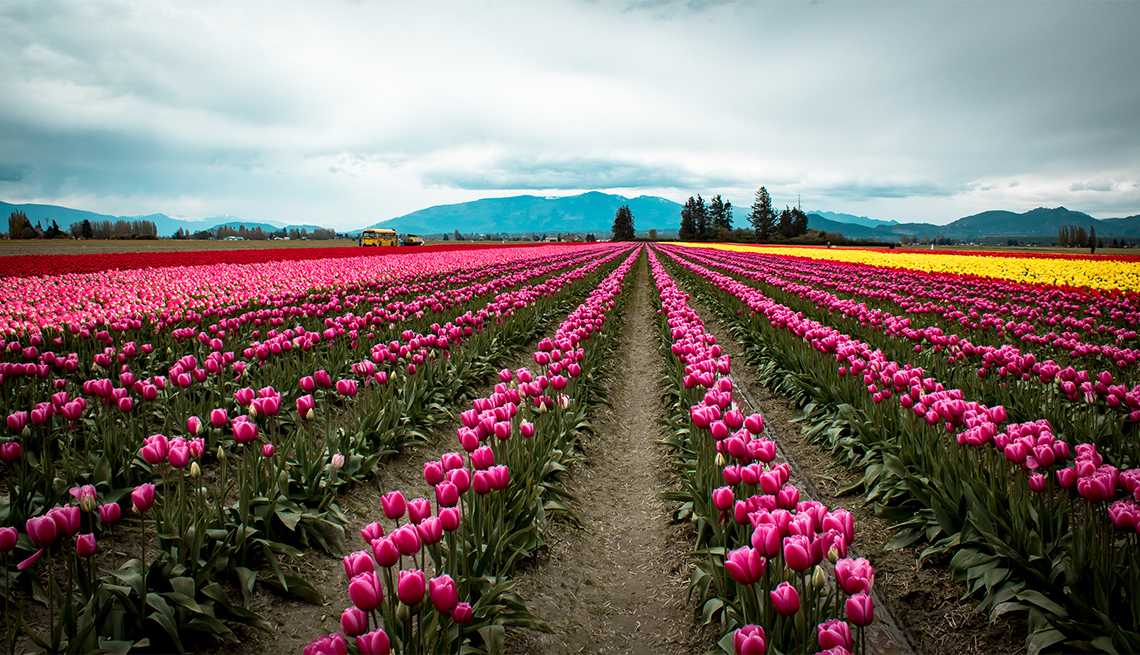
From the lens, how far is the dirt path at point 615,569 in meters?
3.16

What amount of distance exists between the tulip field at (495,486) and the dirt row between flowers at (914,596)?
9 centimetres

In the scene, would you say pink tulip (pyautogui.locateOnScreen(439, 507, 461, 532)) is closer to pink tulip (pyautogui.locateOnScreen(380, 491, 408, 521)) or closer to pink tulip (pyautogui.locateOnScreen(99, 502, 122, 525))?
pink tulip (pyautogui.locateOnScreen(380, 491, 408, 521))

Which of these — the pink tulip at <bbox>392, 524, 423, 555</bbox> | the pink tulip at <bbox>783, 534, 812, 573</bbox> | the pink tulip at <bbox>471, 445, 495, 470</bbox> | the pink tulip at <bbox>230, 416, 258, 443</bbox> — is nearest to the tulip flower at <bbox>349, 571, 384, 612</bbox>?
the pink tulip at <bbox>392, 524, 423, 555</bbox>

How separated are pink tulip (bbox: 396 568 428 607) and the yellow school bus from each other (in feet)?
216

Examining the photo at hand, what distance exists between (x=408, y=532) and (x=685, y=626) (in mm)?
1917

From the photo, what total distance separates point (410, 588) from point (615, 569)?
7.78 feet

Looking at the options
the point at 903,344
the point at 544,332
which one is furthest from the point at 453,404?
the point at 903,344

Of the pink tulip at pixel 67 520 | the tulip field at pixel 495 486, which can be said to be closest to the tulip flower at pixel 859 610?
the tulip field at pixel 495 486

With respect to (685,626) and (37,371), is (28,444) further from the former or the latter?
(685,626)

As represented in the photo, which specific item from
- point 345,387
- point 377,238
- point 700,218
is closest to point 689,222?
point 700,218

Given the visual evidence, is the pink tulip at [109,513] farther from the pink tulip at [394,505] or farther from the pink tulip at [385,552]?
the pink tulip at [385,552]

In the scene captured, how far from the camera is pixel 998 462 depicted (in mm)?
3645

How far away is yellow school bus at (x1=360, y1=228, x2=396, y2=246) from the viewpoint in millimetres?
64750

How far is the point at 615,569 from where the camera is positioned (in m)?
3.93
